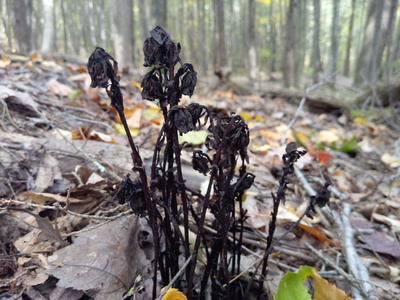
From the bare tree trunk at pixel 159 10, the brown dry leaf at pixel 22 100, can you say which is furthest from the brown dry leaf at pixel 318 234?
the bare tree trunk at pixel 159 10

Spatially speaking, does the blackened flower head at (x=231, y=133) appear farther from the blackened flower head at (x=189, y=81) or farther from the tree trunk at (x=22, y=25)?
the tree trunk at (x=22, y=25)

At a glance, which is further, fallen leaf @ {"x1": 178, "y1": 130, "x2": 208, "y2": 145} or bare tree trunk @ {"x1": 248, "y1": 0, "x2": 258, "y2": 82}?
bare tree trunk @ {"x1": 248, "y1": 0, "x2": 258, "y2": 82}

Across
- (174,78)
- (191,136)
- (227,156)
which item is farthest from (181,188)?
(191,136)

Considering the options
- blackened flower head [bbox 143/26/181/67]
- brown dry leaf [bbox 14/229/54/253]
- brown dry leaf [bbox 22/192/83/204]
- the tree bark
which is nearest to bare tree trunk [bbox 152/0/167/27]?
the tree bark

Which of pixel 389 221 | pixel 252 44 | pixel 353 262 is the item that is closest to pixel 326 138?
pixel 389 221

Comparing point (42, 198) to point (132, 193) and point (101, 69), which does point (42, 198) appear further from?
point (101, 69)

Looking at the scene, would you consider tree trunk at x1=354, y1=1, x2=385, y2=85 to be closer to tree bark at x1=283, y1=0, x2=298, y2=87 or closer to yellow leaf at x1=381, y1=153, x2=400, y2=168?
tree bark at x1=283, y1=0, x2=298, y2=87
